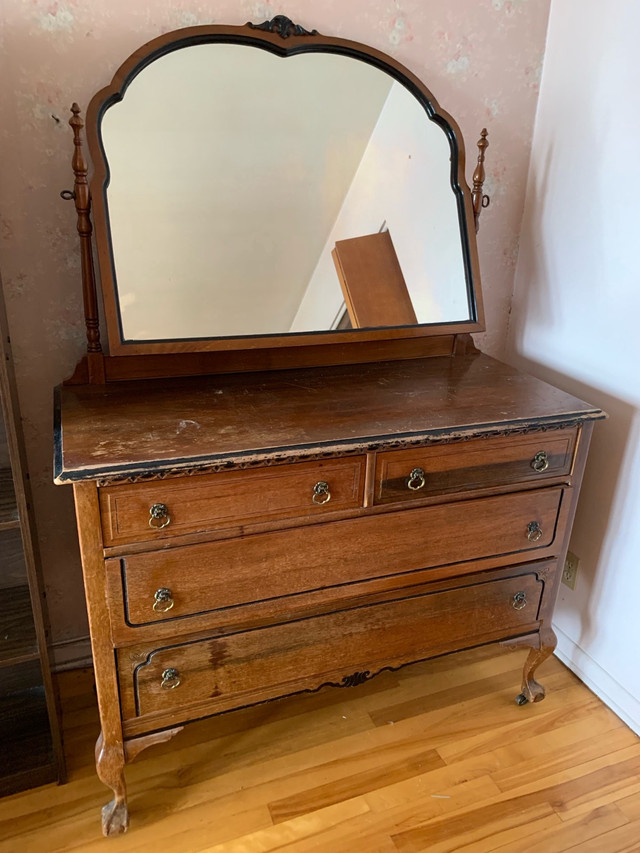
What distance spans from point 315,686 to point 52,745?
2.15 ft

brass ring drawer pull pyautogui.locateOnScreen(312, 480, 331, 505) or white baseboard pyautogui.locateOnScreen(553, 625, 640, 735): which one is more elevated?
brass ring drawer pull pyautogui.locateOnScreen(312, 480, 331, 505)

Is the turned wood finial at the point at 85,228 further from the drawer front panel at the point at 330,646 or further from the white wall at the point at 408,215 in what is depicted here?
the drawer front panel at the point at 330,646

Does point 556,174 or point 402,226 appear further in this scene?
point 556,174

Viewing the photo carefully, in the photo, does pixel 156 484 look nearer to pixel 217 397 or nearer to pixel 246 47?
pixel 217 397

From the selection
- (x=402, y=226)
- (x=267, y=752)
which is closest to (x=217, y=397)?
(x=402, y=226)

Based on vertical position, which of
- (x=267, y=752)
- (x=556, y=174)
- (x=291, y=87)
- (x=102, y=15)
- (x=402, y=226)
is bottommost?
(x=267, y=752)

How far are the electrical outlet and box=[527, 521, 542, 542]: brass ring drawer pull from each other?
0.40m

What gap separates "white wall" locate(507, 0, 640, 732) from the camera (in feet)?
5.15

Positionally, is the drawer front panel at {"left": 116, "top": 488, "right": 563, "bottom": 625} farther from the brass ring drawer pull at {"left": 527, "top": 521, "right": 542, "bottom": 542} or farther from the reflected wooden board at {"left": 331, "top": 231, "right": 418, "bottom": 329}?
the reflected wooden board at {"left": 331, "top": 231, "right": 418, "bottom": 329}

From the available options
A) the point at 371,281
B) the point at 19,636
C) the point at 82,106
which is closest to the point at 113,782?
the point at 19,636

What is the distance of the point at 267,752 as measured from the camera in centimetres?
162

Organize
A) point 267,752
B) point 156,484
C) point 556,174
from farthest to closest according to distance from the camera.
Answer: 1. point 556,174
2. point 267,752
3. point 156,484

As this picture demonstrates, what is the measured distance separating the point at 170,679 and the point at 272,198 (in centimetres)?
111

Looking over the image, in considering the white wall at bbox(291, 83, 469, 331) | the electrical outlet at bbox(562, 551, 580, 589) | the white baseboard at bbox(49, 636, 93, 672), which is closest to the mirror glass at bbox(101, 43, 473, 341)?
the white wall at bbox(291, 83, 469, 331)
